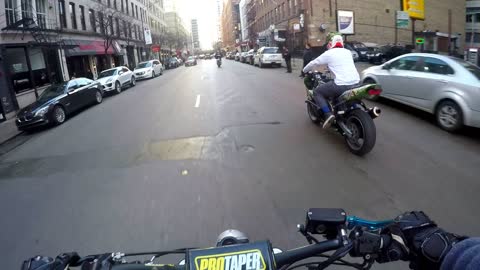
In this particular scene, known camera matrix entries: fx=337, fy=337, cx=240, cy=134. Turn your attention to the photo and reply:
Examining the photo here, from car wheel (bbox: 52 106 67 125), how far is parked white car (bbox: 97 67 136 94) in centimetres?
657

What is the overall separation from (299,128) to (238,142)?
1587mm

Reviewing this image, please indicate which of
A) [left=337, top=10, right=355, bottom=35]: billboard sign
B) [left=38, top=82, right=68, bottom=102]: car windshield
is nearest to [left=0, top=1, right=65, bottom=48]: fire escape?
[left=38, top=82, right=68, bottom=102]: car windshield

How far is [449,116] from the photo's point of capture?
22.3ft

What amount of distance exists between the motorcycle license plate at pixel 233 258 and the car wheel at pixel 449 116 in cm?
668

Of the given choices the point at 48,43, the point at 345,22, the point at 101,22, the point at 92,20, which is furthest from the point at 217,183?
the point at 345,22

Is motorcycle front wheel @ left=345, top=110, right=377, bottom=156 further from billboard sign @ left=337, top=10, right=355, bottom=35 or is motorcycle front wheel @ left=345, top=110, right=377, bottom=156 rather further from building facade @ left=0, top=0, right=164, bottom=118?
billboard sign @ left=337, top=10, right=355, bottom=35

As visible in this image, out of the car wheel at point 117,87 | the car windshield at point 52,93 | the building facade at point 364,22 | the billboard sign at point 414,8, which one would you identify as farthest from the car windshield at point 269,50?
the car windshield at point 52,93

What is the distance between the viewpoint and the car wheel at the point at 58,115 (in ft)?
38.0

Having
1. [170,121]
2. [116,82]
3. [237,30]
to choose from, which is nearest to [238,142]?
[170,121]

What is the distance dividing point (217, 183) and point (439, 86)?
208 inches

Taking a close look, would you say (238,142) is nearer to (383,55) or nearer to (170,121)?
(170,121)

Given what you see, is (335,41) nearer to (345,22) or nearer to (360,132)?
(360,132)

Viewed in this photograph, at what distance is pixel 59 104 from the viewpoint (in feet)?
39.7

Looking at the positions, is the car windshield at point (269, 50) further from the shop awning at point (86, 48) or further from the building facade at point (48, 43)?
the shop awning at point (86, 48)
